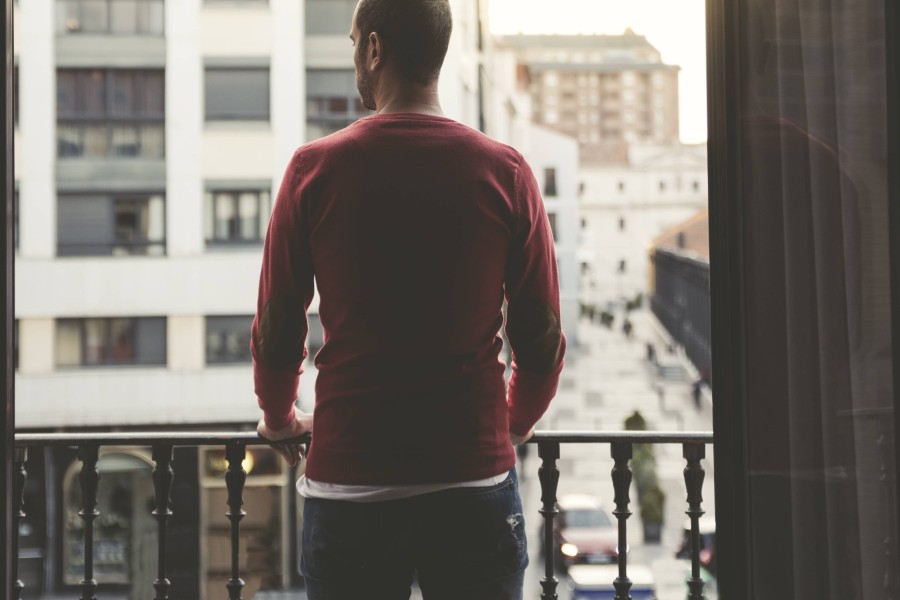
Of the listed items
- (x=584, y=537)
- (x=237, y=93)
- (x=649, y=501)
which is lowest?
(x=649, y=501)

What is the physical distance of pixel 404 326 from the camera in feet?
3.58

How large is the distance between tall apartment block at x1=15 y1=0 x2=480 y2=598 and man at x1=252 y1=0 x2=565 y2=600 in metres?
A: 15.9

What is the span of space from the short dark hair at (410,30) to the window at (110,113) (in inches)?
658

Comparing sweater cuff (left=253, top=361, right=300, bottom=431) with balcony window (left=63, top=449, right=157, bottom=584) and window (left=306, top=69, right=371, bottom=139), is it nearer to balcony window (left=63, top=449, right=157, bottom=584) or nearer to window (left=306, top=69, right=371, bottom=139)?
balcony window (left=63, top=449, right=157, bottom=584)

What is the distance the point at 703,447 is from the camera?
204 centimetres

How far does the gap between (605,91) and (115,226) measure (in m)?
68.0

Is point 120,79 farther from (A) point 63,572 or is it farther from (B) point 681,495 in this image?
(B) point 681,495

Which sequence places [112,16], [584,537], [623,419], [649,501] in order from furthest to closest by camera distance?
[623,419]
[649,501]
[112,16]
[584,537]

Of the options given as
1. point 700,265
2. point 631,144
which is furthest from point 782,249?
point 631,144

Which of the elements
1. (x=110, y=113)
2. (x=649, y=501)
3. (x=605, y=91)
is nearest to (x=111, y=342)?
(x=110, y=113)

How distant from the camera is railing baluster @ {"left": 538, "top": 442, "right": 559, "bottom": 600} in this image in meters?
1.99

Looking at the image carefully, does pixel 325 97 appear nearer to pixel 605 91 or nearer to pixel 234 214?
pixel 234 214

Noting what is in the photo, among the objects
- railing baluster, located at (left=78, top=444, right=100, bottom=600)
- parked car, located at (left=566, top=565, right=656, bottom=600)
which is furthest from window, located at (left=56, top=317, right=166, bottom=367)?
railing baluster, located at (left=78, top=444, right=100, bottom=600)

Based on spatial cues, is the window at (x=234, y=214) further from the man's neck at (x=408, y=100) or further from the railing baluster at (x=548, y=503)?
the man's neck at (x=408, y=100)
